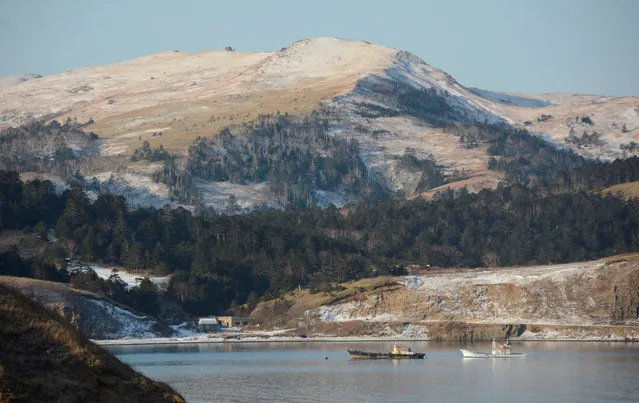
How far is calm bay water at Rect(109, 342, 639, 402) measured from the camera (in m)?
68.4

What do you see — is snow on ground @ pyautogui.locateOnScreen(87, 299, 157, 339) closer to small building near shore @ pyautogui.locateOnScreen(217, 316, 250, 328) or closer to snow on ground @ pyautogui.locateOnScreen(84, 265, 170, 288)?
small building near shore @ pyautogui.locateOnScreen(217, 316, 250, 328)

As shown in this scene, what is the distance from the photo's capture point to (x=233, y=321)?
15238 cm

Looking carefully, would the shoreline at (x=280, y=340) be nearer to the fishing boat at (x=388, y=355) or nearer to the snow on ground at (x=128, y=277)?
the snow on ground at (x=128, y=277)

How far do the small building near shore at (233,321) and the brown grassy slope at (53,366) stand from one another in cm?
12078

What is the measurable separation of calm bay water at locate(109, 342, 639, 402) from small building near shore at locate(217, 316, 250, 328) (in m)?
32.2

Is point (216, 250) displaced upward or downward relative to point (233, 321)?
upward

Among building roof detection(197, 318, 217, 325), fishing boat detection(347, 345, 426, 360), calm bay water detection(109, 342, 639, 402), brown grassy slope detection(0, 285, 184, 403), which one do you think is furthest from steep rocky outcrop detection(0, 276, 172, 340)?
brown grassy slope detection(0, 285, 184, 403)

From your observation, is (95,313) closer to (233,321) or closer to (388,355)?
(233,321)

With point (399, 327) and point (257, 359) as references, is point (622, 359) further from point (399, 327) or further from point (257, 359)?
point (399, 327)

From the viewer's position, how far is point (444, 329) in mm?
134625

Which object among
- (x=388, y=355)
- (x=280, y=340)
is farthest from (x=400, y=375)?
(x=280, y=340)

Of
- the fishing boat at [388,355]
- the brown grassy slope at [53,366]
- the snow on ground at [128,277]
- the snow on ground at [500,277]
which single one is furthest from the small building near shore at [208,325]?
the brown grassy slope at [53,366]

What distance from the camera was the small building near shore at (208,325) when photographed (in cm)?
14725

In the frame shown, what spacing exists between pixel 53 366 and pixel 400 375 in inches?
2254
